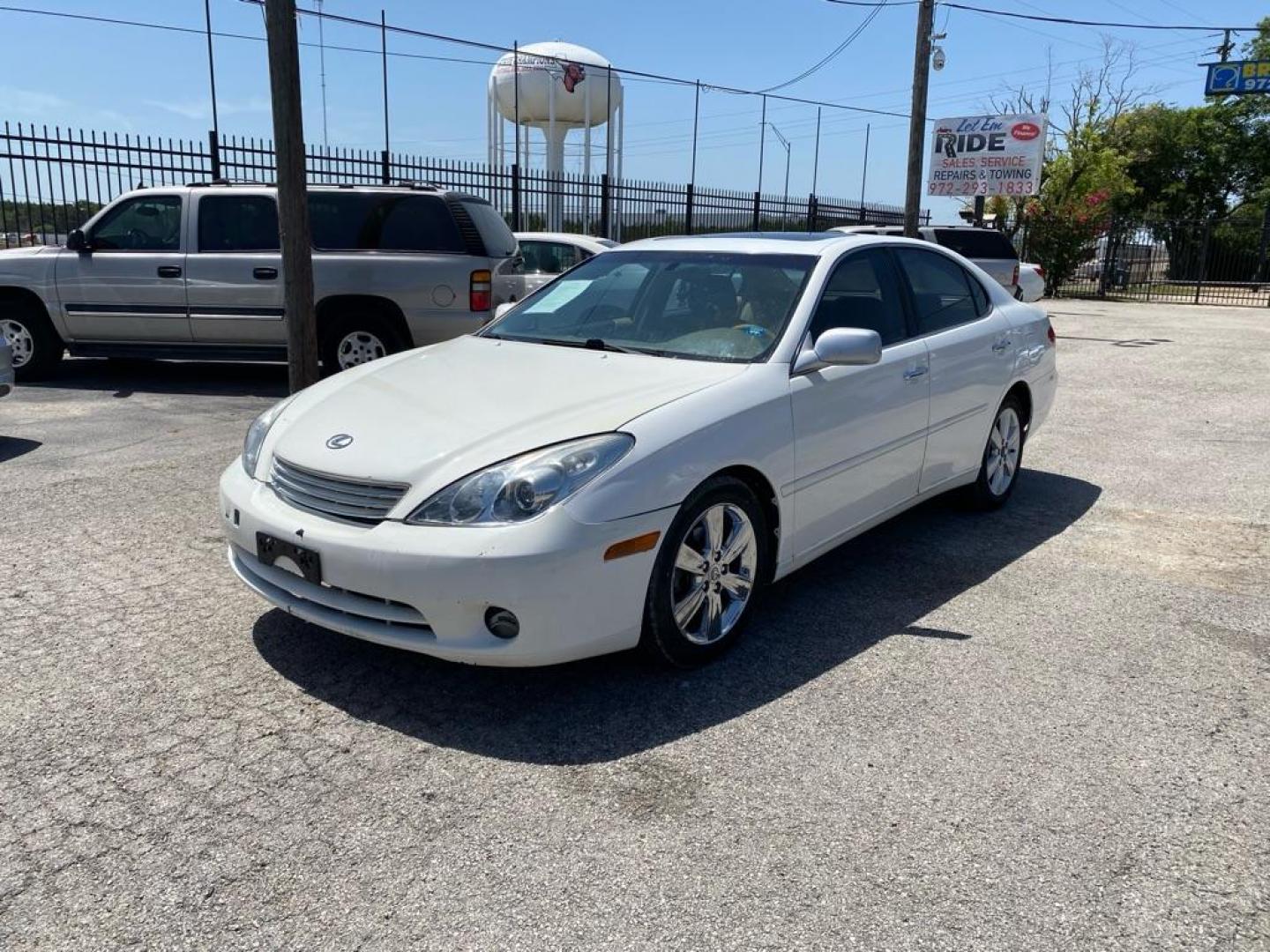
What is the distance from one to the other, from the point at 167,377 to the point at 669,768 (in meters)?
8.98

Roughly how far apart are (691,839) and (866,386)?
7.61ft

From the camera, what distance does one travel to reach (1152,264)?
32938 millimetres

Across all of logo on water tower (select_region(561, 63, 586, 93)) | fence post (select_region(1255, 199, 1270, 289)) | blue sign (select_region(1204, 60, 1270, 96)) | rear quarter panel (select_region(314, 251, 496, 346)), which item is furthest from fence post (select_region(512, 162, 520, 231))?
fence post (select_region(1255, 199, 1270, 289))

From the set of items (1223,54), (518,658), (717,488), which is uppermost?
(1223,54)

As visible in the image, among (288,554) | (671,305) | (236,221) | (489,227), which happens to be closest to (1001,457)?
(671,305)

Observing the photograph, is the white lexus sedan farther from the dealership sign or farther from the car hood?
the dealership sign

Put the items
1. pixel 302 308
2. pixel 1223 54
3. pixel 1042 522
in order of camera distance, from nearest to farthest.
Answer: pixel 1042 522 → pixel 302 308 → pixel 1223 54

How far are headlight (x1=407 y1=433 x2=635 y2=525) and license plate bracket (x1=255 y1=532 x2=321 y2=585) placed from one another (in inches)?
15.9

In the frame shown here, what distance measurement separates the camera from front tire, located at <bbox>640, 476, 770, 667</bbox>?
11.5ft

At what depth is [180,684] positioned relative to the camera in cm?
357

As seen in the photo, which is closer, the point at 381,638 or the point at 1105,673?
the point at 381,638

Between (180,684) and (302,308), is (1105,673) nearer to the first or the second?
(180,684)

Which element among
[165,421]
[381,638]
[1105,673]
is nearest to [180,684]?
[381,638]

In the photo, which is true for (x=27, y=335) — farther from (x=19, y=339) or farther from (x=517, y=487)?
(x=517, y=487)
